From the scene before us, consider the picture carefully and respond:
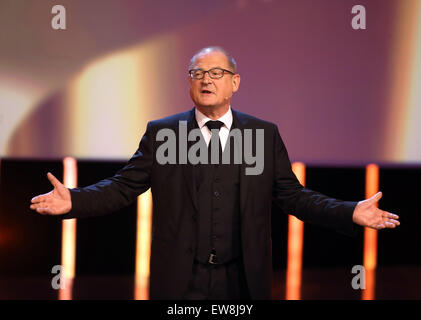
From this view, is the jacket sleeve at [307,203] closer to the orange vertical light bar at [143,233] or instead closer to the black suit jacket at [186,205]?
the black suit jacket at [186,205]

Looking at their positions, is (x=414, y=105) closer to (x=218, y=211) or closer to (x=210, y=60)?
(x=210, y=60)

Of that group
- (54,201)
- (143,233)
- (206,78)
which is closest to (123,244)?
(143,233)

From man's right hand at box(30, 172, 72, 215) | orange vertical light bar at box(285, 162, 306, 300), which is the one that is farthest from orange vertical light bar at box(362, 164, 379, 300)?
man's right hand at box(30, 172, 72, 215)

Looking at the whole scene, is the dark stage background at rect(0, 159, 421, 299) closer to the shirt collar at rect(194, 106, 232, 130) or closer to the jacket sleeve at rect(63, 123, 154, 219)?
the jacket sleeve at rect(63, 123, 154, 219)

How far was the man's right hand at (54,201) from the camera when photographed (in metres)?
1.85

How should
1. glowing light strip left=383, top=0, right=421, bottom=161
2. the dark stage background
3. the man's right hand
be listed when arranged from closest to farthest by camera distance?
1. the man's right hand
2. the dark stage background
3. glowing light strip left=383, top=0, right=421, bottom=161

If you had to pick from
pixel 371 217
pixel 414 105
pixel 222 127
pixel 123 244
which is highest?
pixel 414 105

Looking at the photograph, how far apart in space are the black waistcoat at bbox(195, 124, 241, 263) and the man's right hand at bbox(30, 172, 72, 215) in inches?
19.9

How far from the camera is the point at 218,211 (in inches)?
76.5

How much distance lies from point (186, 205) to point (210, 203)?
96mm

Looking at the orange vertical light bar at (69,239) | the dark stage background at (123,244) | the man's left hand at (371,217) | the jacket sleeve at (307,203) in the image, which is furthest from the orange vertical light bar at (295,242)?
the man's left hand at (371,217)

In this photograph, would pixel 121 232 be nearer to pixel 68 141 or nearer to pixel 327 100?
pixel 68 141

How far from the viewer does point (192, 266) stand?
6.20 ft

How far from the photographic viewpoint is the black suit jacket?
1.90m
